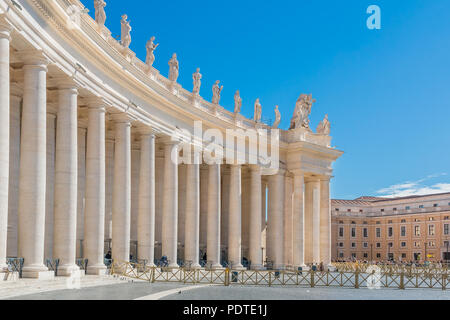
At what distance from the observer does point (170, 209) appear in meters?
67.0

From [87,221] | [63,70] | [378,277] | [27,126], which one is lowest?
[378,277]

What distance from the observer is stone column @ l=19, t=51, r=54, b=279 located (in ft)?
131

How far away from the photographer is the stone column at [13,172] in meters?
47.8

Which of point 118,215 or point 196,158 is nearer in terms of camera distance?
point 118,215

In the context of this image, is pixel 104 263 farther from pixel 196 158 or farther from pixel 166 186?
pixel 196 158

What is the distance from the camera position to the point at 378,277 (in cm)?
5956

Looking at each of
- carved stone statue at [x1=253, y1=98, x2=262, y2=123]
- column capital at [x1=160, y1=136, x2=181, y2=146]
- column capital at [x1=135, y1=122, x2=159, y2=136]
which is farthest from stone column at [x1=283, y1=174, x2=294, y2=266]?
column capital at [x1=135, y1=122, x2=159, y2=136]

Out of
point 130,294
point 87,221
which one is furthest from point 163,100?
point 130,294

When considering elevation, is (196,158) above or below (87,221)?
above

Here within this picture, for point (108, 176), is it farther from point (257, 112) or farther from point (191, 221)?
point (257, 112)

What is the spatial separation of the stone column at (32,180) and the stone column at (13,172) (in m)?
8.06
